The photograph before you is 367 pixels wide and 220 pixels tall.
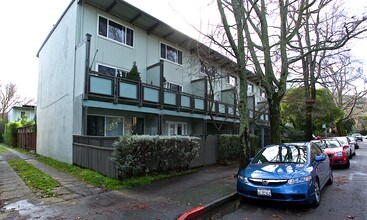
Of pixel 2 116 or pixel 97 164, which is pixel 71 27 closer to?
pixel 97 164

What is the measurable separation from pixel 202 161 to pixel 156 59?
8.12 meters

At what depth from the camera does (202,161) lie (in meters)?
12.2

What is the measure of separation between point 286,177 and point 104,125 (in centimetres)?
993

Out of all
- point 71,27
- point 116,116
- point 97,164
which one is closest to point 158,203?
point 97,164

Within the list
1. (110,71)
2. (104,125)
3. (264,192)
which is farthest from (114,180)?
(110,71)

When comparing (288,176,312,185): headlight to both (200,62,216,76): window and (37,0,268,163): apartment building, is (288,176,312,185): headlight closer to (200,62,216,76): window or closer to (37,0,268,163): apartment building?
(37,0,268,163): apartment building

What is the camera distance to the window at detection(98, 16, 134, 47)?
1405 centimetres

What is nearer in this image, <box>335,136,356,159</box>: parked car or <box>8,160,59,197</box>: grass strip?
<box>8,160,59,197</box>: grass strip

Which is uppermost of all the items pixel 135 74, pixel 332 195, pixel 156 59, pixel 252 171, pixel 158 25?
pixel 158 25

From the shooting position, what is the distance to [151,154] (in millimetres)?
8852

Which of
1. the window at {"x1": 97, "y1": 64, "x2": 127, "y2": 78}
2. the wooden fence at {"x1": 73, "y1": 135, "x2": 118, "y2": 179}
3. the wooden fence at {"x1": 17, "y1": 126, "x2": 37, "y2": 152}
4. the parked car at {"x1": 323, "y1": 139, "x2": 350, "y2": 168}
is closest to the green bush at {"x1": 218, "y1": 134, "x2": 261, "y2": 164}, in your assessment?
the parked car at {"x1": 323, "y1": 139, "x2": 350, "y2": 168}

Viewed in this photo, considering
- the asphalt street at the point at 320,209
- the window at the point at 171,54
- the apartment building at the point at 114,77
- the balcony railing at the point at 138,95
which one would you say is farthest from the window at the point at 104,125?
the asphalt street at the point at 320,209

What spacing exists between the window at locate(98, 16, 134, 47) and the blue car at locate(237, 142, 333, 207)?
434 inches

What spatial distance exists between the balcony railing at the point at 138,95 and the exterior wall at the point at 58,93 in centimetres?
181
